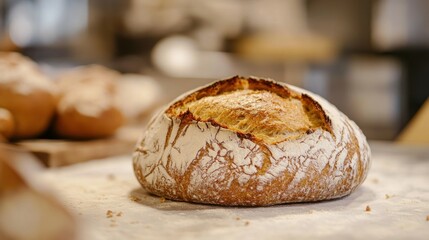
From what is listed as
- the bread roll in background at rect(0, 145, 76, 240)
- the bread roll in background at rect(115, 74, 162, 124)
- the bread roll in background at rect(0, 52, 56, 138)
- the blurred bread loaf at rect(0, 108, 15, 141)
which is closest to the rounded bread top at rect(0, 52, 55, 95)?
the bread roll in background at rect(0, 52, 56, 138)

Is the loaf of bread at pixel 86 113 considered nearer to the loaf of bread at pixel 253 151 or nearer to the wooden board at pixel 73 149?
the wooden board at pixel 73 149

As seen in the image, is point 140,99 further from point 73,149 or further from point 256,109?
point 256,109

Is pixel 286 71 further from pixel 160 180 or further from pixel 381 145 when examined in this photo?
pixel 160 180

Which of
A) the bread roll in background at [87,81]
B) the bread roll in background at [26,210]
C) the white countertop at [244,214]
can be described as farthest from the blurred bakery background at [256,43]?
the bread roll in background at [26,210]

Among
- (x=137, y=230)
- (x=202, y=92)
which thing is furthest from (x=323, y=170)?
(x=137, y=230)

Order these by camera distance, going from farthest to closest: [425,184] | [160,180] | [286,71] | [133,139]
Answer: [286,71]
[133,139]
[425,184]
[160,180]

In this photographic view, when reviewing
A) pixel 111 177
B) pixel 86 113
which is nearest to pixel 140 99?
pixel 86 113
